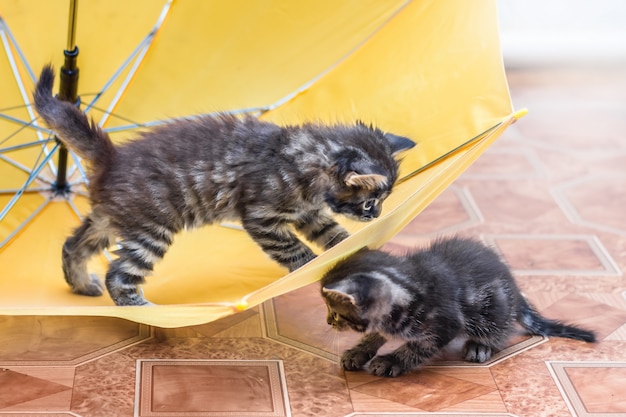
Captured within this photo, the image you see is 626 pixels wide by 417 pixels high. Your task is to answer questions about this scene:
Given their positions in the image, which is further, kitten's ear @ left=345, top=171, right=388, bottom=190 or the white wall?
the white wall

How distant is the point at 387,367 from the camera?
107 inches

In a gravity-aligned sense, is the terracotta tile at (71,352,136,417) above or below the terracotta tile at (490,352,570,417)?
above

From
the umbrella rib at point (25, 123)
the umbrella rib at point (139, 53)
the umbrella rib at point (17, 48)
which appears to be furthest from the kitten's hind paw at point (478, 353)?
the umbrella rib at point (17, 48)

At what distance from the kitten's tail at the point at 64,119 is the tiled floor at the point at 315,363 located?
24.5 inches

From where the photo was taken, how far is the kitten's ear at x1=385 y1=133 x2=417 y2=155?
108 inches

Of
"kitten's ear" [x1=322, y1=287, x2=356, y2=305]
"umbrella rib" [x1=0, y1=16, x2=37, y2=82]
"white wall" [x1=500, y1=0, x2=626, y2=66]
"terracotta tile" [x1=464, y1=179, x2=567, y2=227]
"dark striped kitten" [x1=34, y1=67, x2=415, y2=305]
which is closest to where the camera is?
"kitten's ear" [x1=322, y1=287, x2=356, y2=305]

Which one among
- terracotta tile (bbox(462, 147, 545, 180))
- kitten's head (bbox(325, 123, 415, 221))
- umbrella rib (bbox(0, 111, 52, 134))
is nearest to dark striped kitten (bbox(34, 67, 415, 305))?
kitten's head (bbox(325, 123, 415, 221))

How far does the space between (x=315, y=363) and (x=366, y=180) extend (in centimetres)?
60

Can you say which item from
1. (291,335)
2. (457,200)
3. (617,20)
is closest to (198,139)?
(291,335)

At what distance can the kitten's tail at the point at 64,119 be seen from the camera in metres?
2.61

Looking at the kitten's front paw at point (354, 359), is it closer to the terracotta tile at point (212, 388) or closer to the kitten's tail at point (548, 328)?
the terracotta tile at point (212, 388)

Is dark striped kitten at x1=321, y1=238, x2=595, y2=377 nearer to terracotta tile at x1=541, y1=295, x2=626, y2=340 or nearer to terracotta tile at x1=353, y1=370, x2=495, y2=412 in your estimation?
terracotta tile at x1=353, y1=370, x2=495, y2=412

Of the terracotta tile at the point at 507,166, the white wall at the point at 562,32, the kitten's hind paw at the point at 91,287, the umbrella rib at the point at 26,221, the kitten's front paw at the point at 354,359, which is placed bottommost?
the kitten's front paw at the point at 354,359

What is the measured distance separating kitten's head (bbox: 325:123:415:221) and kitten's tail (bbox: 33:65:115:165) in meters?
0.72
